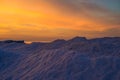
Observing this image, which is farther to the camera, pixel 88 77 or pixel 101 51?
pixel 101 51

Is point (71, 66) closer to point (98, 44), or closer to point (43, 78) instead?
point (43, 78)

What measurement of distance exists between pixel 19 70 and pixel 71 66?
3.80m

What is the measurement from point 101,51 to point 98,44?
1232 mm

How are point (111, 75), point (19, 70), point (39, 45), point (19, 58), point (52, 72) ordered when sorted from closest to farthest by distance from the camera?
1. point (111, 75)
2. point (52, 72)
3. point (19, 70)
4. point (19, 58)
5. point (39, 45)

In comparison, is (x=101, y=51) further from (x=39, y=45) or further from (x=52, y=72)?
(x=39, y=45)

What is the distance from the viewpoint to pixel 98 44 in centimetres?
2205

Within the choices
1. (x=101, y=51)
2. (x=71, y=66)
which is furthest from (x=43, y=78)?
(x=101, y=51)

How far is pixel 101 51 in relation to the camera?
20.9 metres

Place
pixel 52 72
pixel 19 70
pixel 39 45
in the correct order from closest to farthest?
pixel 52 72, pixel 19 70, pixel 39 45

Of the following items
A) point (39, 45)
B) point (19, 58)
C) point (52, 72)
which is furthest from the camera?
point (39, 45)

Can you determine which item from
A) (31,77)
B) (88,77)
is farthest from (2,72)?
(88,77)

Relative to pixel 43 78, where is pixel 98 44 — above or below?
above

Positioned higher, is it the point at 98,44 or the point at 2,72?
the point at 98,44

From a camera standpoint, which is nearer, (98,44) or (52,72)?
(52,72)
